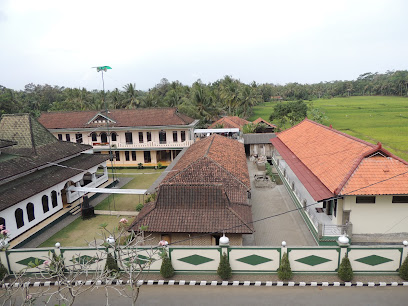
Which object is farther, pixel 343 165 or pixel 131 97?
pixel 131 97

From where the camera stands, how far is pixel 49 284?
1091 centimetres

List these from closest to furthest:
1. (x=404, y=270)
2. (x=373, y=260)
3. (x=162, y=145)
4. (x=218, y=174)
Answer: (x=404, y=270), (x=373, y=260), (x=218, y=174), (x=162, y=145)

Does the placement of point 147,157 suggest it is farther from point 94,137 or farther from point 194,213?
point 194,213

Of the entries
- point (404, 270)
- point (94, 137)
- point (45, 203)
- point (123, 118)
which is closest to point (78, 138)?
point (94, 137)

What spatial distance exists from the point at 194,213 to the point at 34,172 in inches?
434

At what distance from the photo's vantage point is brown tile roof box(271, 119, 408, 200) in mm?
11734

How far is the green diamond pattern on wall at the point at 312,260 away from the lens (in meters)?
10.7

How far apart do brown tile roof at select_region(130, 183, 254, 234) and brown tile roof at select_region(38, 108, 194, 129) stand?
1646 centimetres

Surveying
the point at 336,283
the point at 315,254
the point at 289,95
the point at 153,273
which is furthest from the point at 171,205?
the point at 289,95

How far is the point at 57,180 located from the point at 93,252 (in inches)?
320

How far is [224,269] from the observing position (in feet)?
34.9

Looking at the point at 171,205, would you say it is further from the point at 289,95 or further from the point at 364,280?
the point at 289,95

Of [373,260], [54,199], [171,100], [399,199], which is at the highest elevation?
[171,100]

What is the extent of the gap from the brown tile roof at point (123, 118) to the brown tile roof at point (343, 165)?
14516 mm
